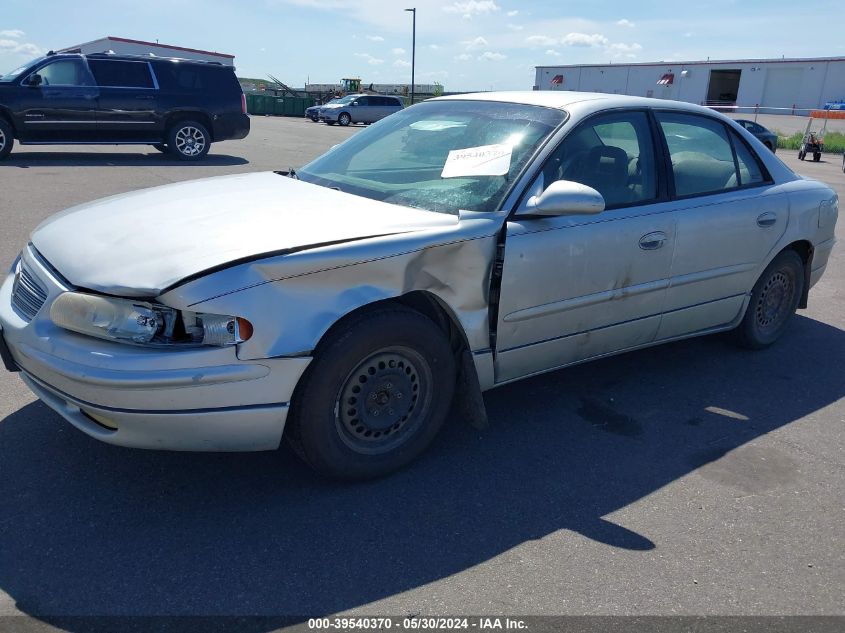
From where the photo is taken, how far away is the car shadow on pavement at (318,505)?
244 cm

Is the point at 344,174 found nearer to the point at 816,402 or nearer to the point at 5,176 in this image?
the point at 816,402

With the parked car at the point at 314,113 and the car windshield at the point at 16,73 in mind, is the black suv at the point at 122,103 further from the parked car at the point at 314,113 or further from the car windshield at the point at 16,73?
the parked car at the point at 314,113

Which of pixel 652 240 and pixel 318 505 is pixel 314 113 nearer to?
pixel 652 240

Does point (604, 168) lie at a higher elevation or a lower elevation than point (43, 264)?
higher

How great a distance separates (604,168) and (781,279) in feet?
6.49

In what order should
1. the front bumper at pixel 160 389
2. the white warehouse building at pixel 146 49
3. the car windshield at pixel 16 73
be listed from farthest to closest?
the white warehouse building at pixel 146 49, the car windshield at pixel 16 73, the front bumper at pixel 160 389

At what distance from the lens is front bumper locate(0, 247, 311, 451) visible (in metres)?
2.55

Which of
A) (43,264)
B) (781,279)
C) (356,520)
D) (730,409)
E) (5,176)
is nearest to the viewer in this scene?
(356,520)

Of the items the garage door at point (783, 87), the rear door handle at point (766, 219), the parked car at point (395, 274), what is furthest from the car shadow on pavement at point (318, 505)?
the garage door at point (783, 87)

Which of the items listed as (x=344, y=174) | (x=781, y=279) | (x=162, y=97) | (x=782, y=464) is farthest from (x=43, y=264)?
(x=162, y=97)

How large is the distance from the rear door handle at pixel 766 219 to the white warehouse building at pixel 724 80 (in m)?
46.5

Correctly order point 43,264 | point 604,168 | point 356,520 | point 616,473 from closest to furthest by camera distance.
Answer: point 356,520 < point 43,264 < point 616,473 < point 604,168

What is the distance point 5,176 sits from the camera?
11.4m

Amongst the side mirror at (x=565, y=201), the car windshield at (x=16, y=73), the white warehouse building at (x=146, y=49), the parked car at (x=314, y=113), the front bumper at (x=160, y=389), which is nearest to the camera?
the front bumper at (x=160, y=389)
